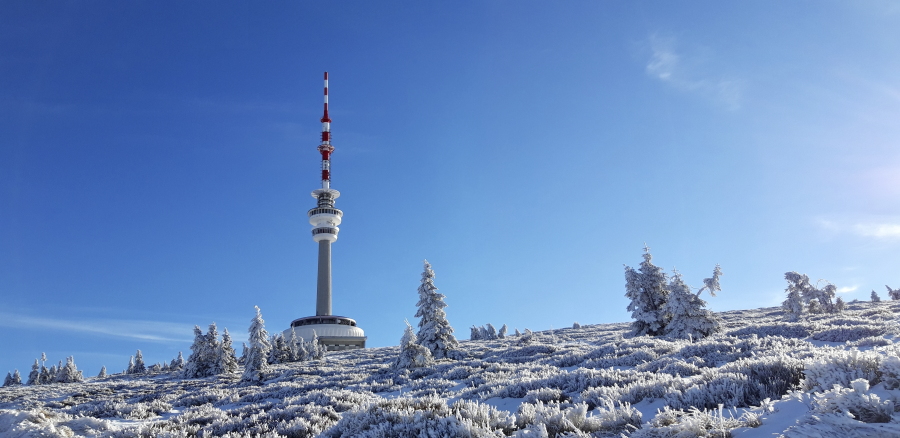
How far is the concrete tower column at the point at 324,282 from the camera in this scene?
102 m

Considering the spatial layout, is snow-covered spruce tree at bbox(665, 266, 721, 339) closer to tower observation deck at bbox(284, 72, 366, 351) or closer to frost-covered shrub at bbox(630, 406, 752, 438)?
frost-covered shrub at bbox(630, 406, 752, 438)

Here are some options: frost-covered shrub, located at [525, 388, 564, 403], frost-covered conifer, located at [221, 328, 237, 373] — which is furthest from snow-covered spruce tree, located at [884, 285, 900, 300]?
frost-covered conifer, located at [221, 328, 237, 373]

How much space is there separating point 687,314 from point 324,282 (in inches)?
3559

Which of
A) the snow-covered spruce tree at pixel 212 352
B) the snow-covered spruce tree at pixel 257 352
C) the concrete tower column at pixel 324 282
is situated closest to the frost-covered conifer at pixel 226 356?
the snow-covered spruce tree at pixel 212 352

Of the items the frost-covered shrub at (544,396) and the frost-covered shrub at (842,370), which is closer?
the frost-covered shrub at (842,370)

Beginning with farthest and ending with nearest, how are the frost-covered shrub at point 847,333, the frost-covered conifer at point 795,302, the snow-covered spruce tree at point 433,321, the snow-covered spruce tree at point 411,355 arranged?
1. the frost-covered conifer at point 795,302
2. the snow-covered spruce tree at point 433,321
3. the snow-covered spruce tree at point 411,355
4. the frost-covered shrub at point 847,333

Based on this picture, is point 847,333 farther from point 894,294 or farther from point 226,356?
point 894,294

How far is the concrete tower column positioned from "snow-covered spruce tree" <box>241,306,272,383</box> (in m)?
64.8

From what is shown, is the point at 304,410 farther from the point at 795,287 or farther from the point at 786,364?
the point at 795,287

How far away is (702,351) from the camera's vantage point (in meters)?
15.1

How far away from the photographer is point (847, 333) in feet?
60.3

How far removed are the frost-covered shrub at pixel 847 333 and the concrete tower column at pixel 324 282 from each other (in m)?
93.9

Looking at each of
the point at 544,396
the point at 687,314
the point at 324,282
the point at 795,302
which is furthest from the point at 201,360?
the point at 324,282

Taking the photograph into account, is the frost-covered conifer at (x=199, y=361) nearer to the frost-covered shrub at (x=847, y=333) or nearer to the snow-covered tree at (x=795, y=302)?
the frost-covered shrub at (x=847, y=333)
